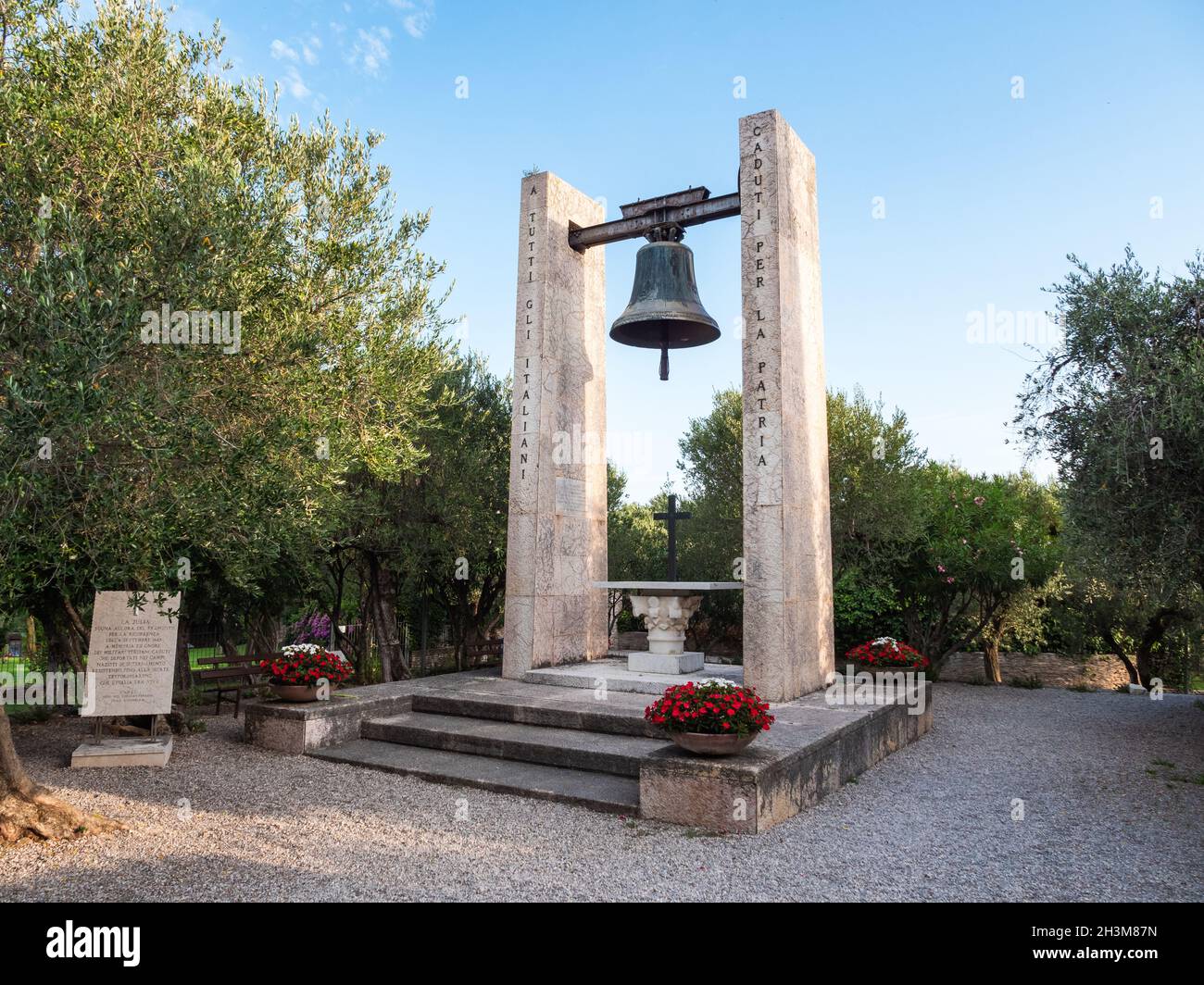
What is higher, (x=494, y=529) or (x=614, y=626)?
(x=494, y=529)

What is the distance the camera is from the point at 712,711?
730 centimetres

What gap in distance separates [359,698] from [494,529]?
17.1 feet

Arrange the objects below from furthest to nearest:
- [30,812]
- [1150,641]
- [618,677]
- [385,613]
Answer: [1150,641] → [385,613] → [618,677] → [30,812]

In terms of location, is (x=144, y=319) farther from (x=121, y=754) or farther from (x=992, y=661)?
(x=992, y=661)

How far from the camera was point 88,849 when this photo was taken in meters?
6.34

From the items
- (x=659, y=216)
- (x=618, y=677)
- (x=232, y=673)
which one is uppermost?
(x=659, y=216)

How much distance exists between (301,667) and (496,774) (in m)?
3.24

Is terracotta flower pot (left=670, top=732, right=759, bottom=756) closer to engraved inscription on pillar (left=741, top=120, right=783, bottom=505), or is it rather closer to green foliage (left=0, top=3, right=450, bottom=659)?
engraved inscription on pillar (left=741, top=120, right=783, bottom=505)

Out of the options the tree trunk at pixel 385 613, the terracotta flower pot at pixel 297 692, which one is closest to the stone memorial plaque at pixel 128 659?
the terracotta flower pot at pixel 297 692

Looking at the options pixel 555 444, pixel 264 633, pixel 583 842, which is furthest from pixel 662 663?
pixel 264 633

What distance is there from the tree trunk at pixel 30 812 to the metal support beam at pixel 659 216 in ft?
33.1

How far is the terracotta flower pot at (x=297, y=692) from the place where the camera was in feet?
33.6

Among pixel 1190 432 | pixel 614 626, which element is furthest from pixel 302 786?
pixel 614 626
